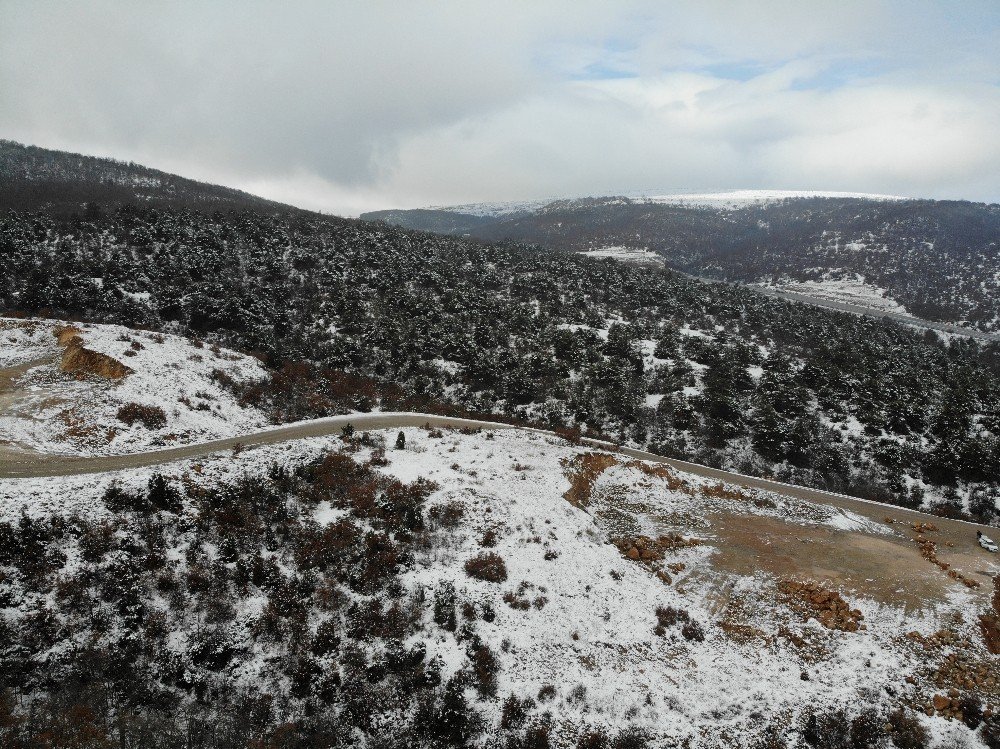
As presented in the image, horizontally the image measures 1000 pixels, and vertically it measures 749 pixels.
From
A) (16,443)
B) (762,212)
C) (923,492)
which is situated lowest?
(923,492)

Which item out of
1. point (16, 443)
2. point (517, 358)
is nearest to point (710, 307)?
point (517, 358)

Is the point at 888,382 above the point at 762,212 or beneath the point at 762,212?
beneath

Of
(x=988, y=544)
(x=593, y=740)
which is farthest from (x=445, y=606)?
(x=988, y=544)

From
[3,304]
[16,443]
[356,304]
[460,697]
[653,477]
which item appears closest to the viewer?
[460,697]

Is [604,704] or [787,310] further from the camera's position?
[787,310]

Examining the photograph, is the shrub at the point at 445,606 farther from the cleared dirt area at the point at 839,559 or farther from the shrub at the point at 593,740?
the cleared dirt area at the point at 839,559

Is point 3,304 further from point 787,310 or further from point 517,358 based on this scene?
point 787,310

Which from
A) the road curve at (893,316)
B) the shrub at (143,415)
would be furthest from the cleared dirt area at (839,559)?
the road curve at (893,316)
